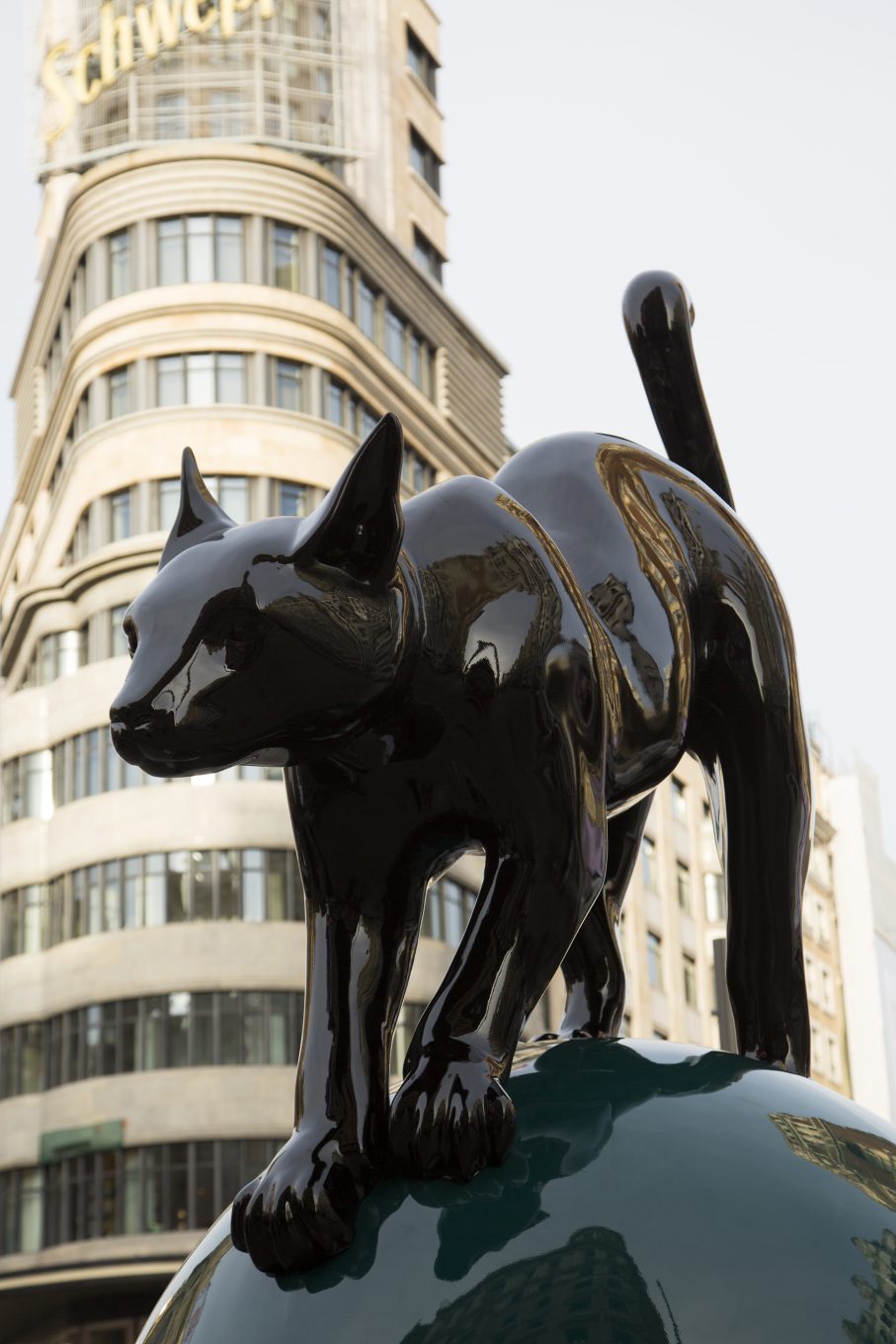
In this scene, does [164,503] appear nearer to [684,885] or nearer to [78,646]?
[78,646]

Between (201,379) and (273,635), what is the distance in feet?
127

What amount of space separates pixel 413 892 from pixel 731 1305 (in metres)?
0.78

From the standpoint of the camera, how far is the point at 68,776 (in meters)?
38.6

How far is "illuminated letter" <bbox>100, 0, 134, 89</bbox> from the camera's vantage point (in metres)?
44.8

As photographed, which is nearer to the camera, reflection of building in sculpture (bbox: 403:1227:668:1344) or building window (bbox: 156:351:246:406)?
reflection of building in sculpture (bbox: 403:1227:668:1344)

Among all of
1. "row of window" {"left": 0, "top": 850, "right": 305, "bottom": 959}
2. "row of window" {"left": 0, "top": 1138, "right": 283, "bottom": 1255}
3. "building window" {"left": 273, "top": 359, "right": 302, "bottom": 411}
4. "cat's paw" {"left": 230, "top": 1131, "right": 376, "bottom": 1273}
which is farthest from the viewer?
"building window" {"left": 273, "top": 359, "right": 302, "bottom": 411}

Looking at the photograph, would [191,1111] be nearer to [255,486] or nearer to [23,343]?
[255,486]

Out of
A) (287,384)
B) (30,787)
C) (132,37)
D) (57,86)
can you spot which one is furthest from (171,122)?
(30,787)

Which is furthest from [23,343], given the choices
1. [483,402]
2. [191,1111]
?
[191,1111]

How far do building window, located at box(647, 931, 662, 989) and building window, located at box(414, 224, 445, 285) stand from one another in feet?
61.9

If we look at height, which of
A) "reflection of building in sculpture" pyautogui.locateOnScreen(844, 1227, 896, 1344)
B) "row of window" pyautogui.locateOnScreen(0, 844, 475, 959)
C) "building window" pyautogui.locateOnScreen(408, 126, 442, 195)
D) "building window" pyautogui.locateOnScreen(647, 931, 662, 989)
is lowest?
"reflection of building in sculpture" pyautogui.locateOnScreen(844, 1227, 896, 1344)

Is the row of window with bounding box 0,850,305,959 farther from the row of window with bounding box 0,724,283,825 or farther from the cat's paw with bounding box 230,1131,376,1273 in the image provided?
the cat's paw with bounding box 230,1131,376,1273

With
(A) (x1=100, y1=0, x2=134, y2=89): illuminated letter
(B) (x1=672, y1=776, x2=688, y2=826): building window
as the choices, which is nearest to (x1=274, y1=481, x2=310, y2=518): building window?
(A) (x1=100, y1=0, x2=134, y2=89): illuminated letter

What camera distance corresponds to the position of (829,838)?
74.3 metres
